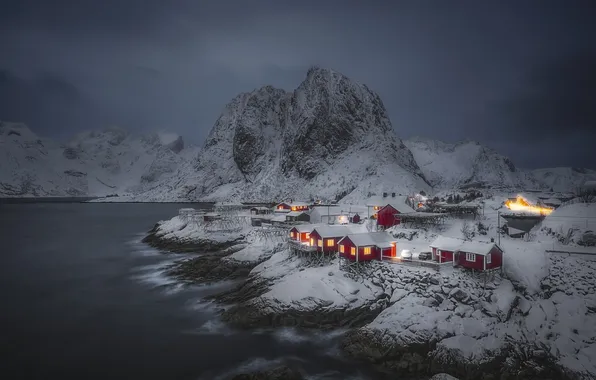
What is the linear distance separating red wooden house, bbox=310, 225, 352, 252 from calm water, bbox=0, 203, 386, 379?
542 inches

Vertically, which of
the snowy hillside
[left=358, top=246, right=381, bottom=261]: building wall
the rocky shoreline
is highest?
the snowy hillside

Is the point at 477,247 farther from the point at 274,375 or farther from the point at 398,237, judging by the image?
the point at 274,375

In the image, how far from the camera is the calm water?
24547mm

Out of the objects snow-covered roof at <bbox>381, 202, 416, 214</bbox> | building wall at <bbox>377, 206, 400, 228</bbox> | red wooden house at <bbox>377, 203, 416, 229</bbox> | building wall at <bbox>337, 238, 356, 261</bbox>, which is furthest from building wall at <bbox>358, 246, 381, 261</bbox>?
snow-covered roof at <bbox>381, 202, 416, 214</bbox>

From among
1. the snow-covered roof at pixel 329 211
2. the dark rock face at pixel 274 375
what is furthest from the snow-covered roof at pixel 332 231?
the snow-covered roof at pixel 329 211

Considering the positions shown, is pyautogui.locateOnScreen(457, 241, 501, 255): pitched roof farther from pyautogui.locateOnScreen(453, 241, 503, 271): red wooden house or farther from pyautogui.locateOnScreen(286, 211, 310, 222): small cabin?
pyautogui.locateOnScreen(286, 211, 310, 222): small cabin

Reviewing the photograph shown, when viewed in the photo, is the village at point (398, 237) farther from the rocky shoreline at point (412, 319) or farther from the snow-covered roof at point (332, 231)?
the rocky shoreline at point (412, 319)

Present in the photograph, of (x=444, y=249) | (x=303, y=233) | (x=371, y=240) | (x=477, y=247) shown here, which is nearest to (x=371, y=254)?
Answer: (x=371, y=240)

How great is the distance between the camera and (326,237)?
4197cm

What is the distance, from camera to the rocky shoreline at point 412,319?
75.8ft

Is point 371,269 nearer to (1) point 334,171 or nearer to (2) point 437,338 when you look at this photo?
(2) point 437,338

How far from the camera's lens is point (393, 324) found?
2733 centimetres

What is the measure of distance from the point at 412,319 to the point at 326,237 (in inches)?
637

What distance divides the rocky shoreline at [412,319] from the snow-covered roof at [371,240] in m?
2.76
